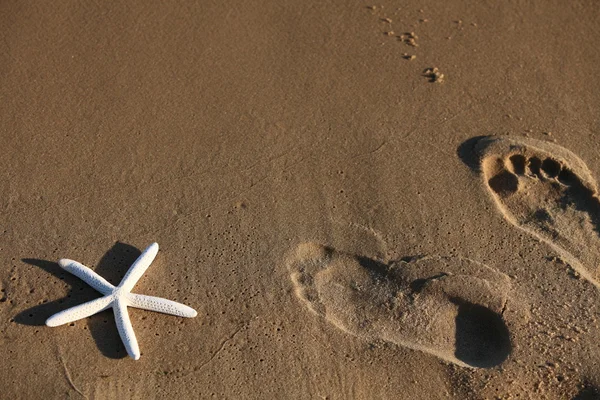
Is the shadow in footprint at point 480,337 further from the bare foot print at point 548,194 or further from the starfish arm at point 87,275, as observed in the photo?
the starfish arm at point 87,275

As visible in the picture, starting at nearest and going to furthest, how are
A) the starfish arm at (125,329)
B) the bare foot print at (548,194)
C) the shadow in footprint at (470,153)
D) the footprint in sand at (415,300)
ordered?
the starfish arm at (125,329)
the footprint in sand at (415,300)
the bare foot print at (548,194)
the shadow in footprint at (470,153)

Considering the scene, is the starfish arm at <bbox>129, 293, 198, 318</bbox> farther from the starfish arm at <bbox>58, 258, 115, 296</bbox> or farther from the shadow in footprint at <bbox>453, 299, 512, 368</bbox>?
the shadow in footprint at <bbox>453, 299, 512, 368</bbox>

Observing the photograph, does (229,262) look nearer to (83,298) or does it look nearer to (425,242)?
(83,298)

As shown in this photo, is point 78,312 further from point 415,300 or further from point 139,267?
point 415,300

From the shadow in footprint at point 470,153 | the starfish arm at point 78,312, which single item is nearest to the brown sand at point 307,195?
the shadow in footprint at point 470,153

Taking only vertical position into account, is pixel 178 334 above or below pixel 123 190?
below

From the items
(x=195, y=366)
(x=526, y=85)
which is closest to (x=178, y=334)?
A: (x=195, y=366)
